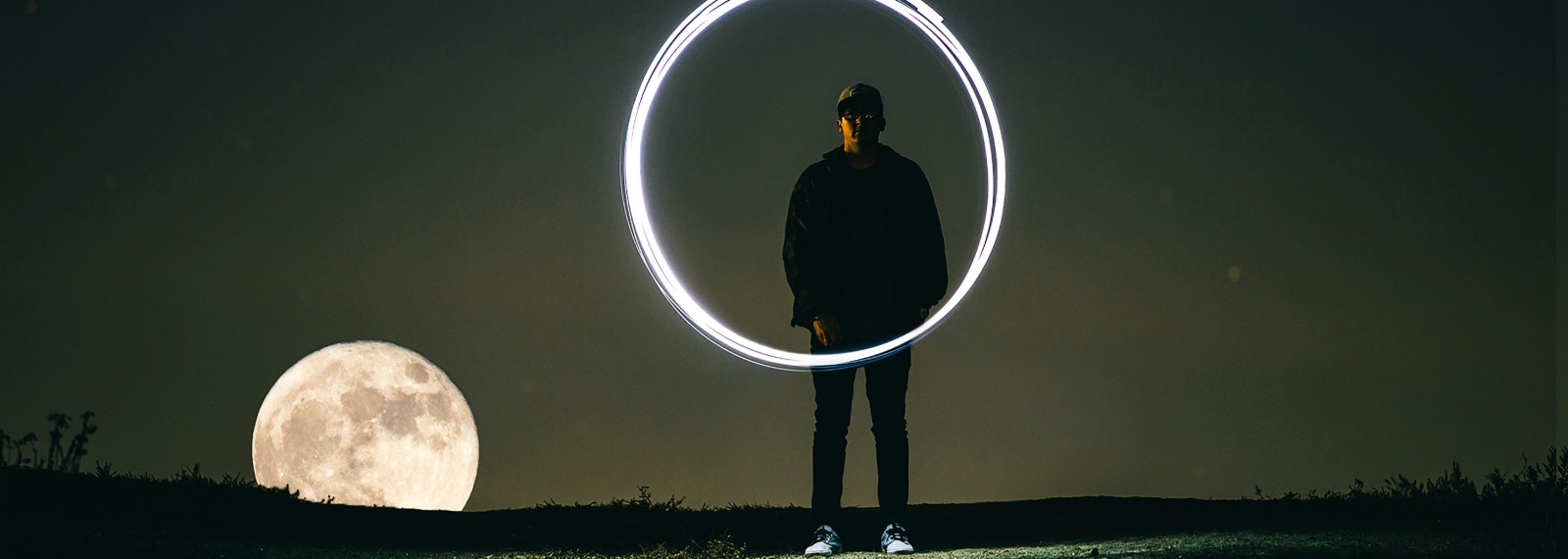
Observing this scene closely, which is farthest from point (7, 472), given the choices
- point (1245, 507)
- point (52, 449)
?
point (1245, 507)

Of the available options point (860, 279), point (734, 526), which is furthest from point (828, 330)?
point (734, 526)

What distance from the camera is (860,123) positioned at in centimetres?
624

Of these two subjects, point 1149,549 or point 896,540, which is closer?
point 1149,549

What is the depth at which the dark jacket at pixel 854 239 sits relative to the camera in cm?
621

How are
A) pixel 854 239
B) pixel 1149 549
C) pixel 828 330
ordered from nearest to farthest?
1. pixel 1149 549
2. pixel 828 330
3. pixel 854 239

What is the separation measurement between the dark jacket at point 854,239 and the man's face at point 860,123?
0.40ft

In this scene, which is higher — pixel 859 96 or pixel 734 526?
pixel 859 96

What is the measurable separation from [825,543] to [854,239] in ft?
4.62

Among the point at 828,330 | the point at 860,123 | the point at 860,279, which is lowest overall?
the point at 828,330

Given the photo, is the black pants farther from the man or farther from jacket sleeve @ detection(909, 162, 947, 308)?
jacket sleeve @ detection(909, 162, 947, 308)

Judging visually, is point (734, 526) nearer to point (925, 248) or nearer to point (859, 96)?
point (925, 248)

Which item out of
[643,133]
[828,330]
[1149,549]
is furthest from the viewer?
[643,133]

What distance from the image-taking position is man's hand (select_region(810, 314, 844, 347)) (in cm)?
612

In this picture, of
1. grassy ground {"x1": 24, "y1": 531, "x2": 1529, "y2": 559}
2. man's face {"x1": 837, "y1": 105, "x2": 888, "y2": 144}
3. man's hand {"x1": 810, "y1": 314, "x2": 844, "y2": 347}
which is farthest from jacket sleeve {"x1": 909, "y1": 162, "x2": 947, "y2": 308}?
grassy ground {"x1": 24, "y1": 531, "x2": 1529, "y2": 559}
